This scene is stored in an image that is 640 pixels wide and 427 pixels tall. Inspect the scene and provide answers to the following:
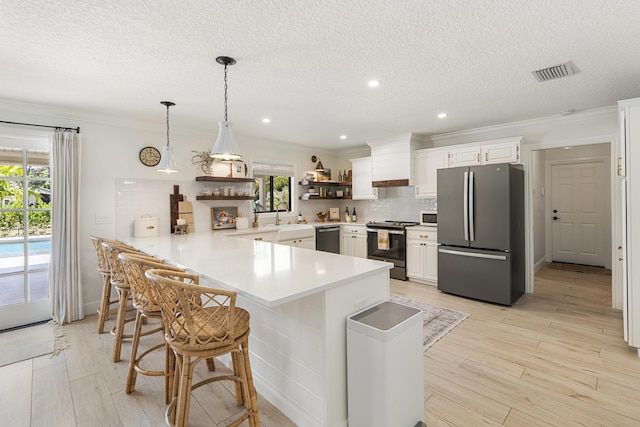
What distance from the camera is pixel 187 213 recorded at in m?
4.45

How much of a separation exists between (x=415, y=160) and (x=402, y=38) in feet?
10.5

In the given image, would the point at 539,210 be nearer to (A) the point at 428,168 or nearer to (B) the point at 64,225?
(A) the point at 428,168

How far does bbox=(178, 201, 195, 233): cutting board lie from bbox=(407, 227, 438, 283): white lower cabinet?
3.30m

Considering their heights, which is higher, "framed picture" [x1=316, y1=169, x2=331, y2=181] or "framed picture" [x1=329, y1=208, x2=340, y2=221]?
"framed picture" [x1=316, y1=169, x2=331, y2=181]

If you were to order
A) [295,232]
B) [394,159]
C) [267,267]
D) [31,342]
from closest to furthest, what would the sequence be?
[267,267] < [31,342] < [295,232] < [394,159]

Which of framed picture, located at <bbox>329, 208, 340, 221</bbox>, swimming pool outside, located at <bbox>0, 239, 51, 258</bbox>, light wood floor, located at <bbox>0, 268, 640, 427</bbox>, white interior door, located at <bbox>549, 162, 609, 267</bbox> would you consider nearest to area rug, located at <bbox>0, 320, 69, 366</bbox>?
light wood floor, located at <bbox>0, 268, 640, 427</bbox>

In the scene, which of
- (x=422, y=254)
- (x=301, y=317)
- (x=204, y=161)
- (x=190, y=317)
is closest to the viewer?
Result: (x=190, y=317)

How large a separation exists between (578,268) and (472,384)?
5.02m

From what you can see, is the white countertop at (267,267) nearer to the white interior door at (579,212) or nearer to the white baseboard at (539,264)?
the white baseboard at (539,264)

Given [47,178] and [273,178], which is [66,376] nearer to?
[47,178]

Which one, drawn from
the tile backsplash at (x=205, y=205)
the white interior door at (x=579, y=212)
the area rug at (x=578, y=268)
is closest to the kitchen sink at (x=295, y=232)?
the tile backsplash at (x=205, y=205)

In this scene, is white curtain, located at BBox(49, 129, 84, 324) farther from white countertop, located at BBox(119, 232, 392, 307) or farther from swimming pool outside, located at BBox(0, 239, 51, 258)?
white countertop, located at BBox(119, 232, 392, 307)

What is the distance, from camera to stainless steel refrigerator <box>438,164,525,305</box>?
3.74 meters

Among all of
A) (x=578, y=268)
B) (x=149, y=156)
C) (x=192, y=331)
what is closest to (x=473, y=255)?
(x=578, y=268)
